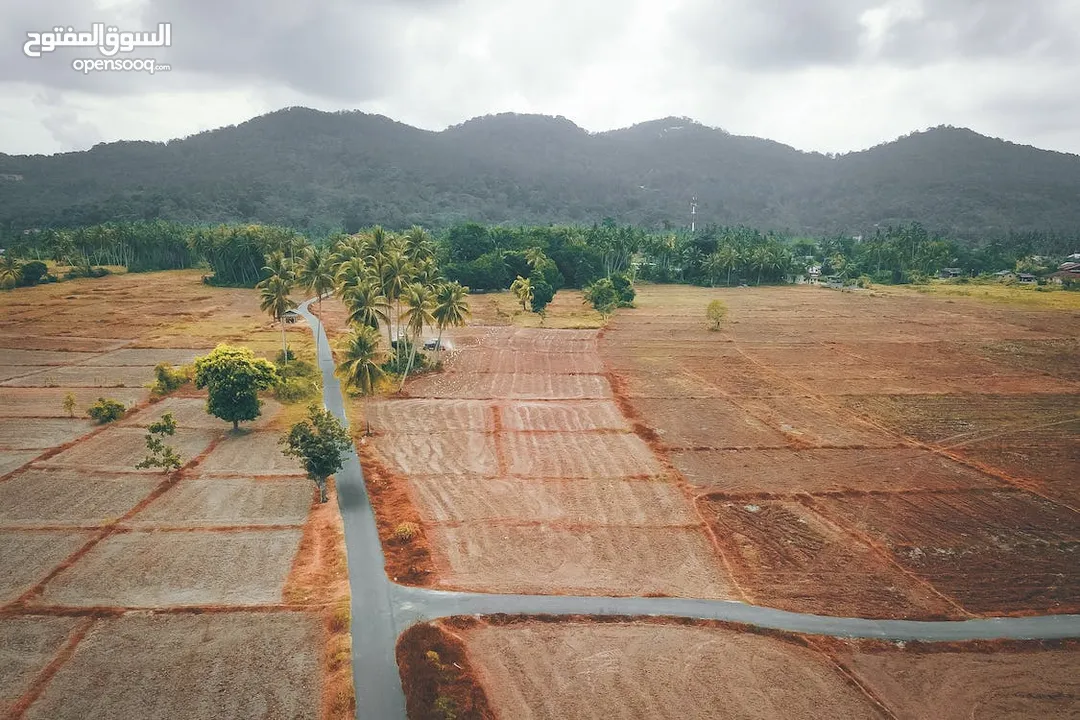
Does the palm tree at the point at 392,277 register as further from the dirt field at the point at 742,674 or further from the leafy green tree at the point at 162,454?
the dirt field at the point at 742,674

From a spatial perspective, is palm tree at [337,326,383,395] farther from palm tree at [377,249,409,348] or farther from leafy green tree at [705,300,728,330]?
leafy green tree at [705,300,728,330]

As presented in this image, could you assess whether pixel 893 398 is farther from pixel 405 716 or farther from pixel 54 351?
pixel 54 351

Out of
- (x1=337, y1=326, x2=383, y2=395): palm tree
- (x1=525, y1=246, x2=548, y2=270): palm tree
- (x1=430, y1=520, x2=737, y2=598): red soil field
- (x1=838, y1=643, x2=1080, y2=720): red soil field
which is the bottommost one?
(x1=838, y1=643, x2=1080, y2=720): red soil field

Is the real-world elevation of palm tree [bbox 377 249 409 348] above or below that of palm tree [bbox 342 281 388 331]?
above

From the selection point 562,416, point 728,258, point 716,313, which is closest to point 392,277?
point 562,416

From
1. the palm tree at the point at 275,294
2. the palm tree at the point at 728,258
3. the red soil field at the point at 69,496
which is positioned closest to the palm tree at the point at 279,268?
the palm tree at the point at 275,294

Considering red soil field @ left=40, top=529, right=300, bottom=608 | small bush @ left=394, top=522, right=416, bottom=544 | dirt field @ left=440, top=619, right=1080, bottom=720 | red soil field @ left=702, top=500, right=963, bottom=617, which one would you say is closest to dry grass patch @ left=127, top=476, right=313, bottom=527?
red soil field @ left=40, top=529, right=300, bottom=608

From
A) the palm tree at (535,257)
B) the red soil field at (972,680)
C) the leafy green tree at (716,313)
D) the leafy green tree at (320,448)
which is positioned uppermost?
the palm tree at (535,257)
